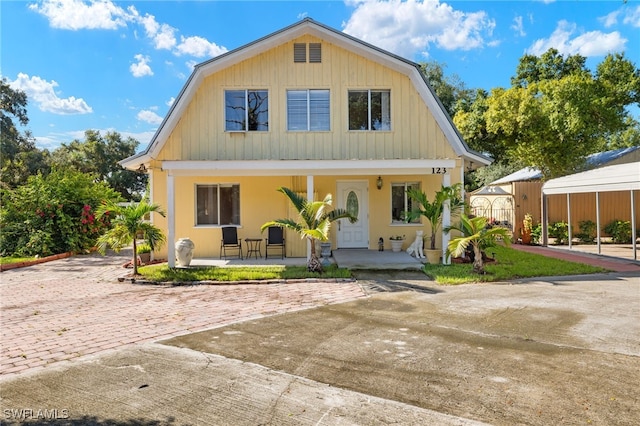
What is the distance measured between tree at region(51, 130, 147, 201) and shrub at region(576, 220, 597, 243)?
3116cm

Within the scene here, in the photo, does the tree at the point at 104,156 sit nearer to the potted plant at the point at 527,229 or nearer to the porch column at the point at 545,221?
the potted plant at the point at 527,229

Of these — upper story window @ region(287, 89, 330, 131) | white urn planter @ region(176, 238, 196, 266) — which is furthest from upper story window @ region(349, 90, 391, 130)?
white urn planter @ region(176, 238, 196, 266)

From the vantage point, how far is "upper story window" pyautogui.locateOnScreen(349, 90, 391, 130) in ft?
41.0

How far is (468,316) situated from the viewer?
6.41m

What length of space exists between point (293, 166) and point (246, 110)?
2807 mm

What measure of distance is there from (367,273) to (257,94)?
637 centimetres

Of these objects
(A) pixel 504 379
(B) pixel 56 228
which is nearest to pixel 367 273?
(A) pixel 504 379

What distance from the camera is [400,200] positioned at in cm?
1363

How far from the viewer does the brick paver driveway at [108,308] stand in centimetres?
515

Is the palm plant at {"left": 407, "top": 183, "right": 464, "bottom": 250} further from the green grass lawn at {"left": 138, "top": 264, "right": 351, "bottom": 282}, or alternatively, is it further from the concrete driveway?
the concrete driveway

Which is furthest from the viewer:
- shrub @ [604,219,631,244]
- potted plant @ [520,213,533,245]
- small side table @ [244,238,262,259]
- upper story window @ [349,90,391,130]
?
potted plant @ [520,213,533,245]

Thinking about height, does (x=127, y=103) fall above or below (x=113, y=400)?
above

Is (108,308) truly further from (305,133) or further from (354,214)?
(354,214)

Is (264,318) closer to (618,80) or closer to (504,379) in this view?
(504,379)
